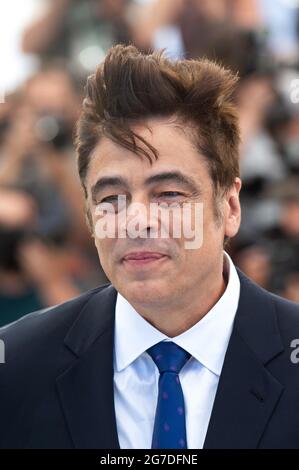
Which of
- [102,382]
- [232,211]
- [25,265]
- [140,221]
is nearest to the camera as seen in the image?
[140,221]

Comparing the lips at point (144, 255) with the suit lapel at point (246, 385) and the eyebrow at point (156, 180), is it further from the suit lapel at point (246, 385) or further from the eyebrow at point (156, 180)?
the suit lapel at point (246, 385)

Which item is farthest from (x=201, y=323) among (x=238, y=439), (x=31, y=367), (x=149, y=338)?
(x=31, y=367)

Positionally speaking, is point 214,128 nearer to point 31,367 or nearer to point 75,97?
point 31,367

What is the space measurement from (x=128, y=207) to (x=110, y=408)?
46 cm

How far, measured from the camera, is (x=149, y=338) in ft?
6.51

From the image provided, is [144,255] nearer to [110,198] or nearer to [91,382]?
[110,198]

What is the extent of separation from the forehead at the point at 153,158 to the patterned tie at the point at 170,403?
16.6 inches

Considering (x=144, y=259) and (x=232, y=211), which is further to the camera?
(x=232, y=211)

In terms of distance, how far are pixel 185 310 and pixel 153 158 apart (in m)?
0.39

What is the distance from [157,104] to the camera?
1.91 m

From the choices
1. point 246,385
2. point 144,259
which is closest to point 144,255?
point 144,259

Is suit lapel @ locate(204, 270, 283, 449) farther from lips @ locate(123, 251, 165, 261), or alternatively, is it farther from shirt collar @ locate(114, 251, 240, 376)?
lips @ locate(123, 251, 165, 261)

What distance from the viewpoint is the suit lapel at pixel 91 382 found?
1879 millimetres

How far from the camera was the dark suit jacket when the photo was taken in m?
1.84
